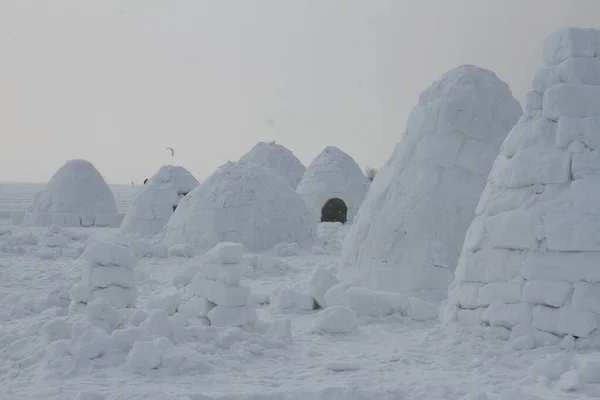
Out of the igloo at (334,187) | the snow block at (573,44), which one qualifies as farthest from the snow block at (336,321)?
the igloo at (334,187)

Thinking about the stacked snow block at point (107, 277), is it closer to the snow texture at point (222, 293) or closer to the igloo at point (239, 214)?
the snow texture at point (222, 293)

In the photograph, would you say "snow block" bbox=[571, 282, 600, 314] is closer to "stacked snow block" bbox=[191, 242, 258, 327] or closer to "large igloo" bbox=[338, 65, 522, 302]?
"large igloo" bbox=[338, 65, 522, 302]

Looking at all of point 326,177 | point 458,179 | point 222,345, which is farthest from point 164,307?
point 326,177

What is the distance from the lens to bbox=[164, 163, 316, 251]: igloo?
12695 mm

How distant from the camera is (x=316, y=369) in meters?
4.34

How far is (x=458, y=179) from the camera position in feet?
23.5

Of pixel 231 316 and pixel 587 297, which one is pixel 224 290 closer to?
pixel 231 316

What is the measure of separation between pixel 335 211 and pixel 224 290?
15.6m

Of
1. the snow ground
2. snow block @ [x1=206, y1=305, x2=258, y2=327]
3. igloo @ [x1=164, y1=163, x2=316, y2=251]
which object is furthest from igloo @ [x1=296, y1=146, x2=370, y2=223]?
snow block @ [x1=206, y1=305, x2=258, y2=327]

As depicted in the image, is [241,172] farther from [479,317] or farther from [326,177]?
[479,317]

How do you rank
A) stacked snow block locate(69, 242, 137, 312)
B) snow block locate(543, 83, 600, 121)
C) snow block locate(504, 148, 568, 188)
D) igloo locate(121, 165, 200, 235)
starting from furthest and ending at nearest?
igloo locate(121, 165, 200, 235), stacked snow block locate(69, 242, 137, 312), snow block locate(543, 83, 600, 121), snow block locate(504, 148, 568, 188)

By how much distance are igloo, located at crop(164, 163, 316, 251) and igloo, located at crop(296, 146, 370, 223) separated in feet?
19.1

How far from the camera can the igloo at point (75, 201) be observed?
1992 centimetres

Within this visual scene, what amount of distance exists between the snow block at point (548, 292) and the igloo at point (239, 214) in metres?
8.25
